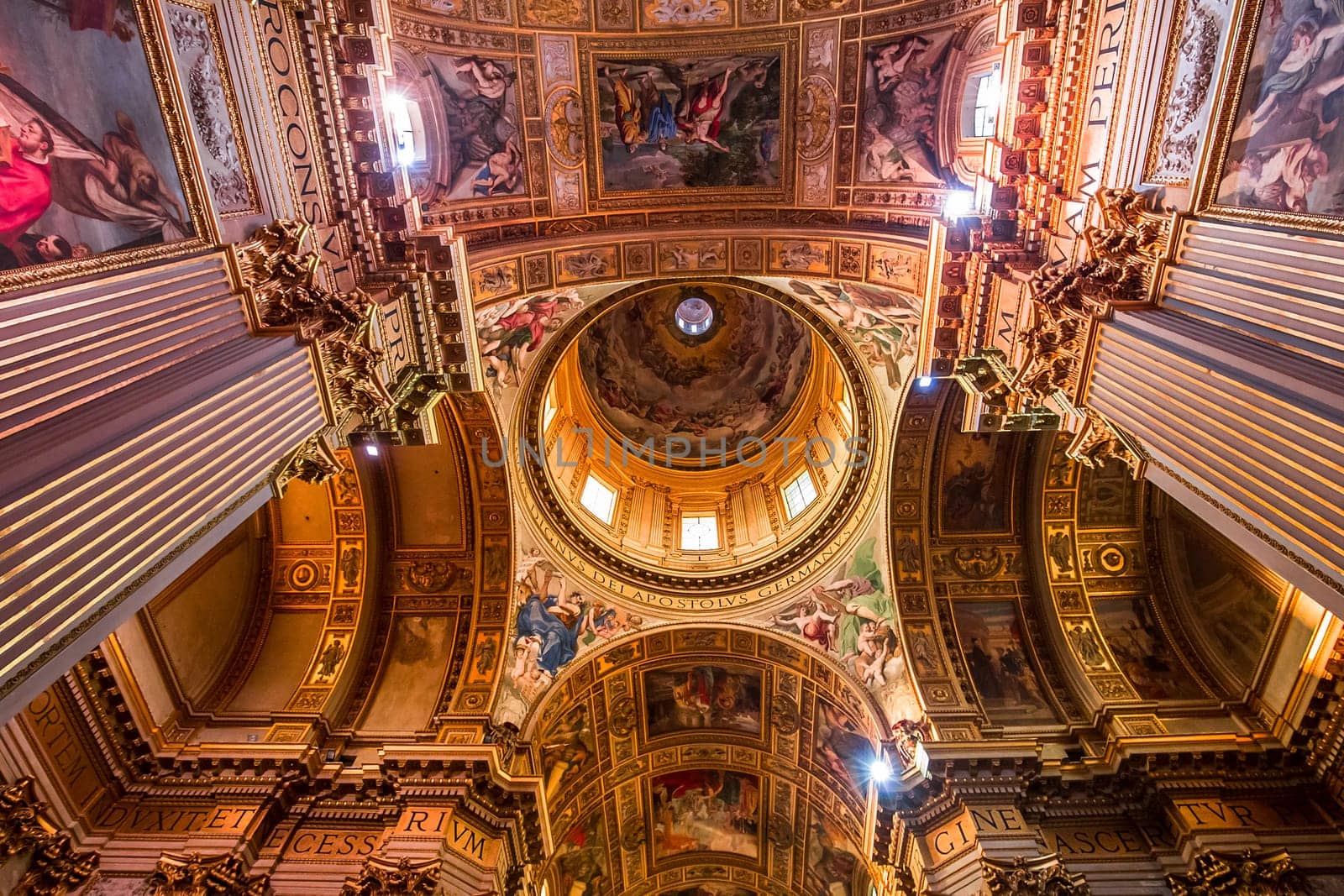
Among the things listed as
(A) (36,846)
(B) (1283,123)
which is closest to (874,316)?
(B) (1283,123)

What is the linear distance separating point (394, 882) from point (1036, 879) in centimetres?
923

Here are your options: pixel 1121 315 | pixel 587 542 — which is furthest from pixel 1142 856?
pixel 587 542

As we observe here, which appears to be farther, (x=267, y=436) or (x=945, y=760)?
(x=945, y=760)

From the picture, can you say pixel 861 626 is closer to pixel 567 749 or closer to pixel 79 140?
pixel 567 749

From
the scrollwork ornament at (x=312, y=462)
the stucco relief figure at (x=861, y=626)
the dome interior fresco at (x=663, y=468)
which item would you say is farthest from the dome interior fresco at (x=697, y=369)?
the scrollwork ornament at (x=312, y=462)

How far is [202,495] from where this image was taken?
238 inches

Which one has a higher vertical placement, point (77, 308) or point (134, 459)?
point (77, 308)

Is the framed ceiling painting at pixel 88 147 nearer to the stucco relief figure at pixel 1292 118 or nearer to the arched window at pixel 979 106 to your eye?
the stucco relief figure at pixel 1292 118

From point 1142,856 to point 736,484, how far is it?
511 inches

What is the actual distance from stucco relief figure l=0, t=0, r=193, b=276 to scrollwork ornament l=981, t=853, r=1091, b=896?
13064mm

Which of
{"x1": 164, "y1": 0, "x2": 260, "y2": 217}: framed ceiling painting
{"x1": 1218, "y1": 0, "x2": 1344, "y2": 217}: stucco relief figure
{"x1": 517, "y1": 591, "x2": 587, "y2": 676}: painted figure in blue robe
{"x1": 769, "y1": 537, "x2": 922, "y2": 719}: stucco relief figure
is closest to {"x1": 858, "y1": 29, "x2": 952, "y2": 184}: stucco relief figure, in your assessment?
{"x1": 1218, "y1": 0, "x2": 1344, "y2": 217}: stucco relief figure

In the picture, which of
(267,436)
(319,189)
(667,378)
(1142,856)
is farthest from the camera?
(667,378)

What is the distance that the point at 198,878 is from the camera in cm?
988

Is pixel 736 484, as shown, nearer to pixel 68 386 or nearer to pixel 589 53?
pixel 589 53
